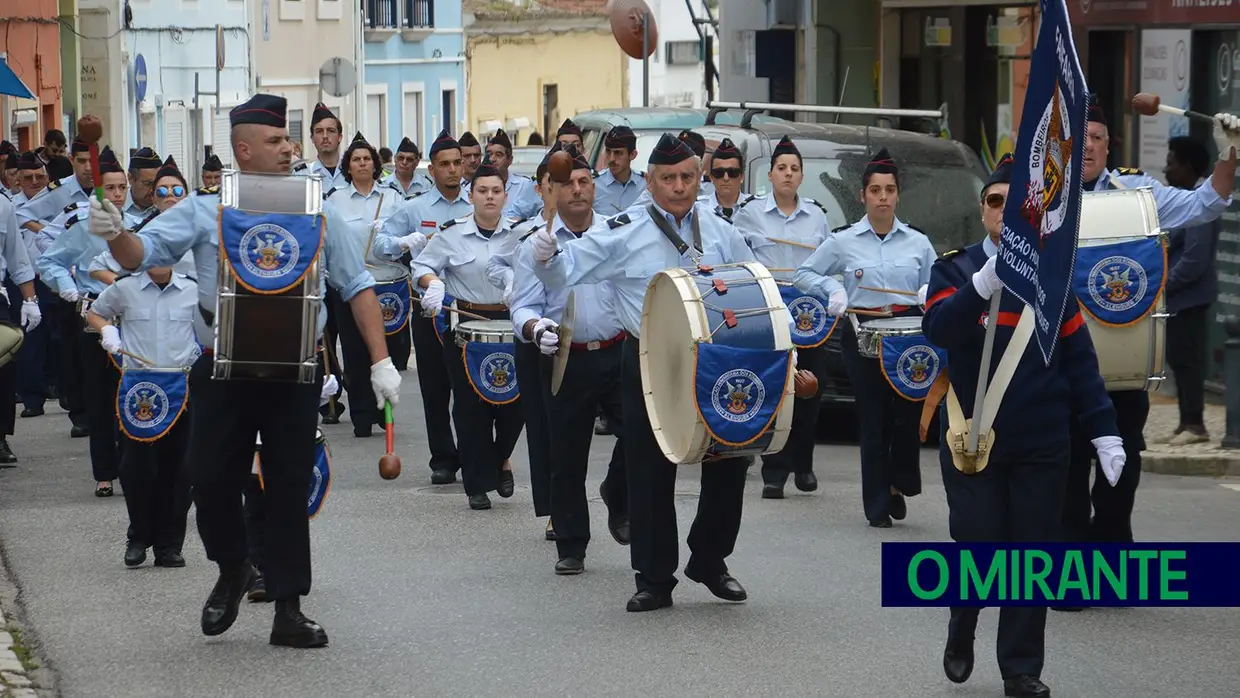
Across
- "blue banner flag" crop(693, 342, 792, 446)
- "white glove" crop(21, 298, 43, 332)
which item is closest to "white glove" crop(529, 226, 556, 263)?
"blue banner flag" crop(693, 342, 792, 446)

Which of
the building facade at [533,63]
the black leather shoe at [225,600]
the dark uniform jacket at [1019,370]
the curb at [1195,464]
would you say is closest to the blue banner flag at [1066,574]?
the dark uniform jacket at [1019,370]

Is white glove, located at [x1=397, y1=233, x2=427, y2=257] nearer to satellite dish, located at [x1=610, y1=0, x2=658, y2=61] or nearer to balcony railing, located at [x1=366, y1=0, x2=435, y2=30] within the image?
satellite dish, located at [x1=610, y1=0, x2=658, y2=61]

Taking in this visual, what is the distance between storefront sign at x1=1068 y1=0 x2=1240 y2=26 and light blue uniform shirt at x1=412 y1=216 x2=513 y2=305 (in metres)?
6.20

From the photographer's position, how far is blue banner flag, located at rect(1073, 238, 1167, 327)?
30.4 feet

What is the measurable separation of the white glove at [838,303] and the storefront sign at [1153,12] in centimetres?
577

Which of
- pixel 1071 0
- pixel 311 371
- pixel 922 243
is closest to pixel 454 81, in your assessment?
pixel 1071 0

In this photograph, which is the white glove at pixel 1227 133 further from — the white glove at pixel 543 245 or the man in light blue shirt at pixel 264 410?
the man in light blue shirt at pixel 264 410

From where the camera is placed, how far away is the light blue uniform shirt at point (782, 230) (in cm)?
1313

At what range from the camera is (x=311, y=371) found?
801 centimetres

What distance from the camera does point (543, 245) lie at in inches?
359

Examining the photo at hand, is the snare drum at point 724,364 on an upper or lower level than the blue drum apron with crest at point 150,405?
upper

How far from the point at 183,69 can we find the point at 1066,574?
1349 inches

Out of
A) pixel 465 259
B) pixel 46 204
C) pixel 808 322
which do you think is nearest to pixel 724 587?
pixel 808 322

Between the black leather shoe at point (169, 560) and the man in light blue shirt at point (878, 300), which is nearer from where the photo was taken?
the black leather shoe at point (169, 560)
